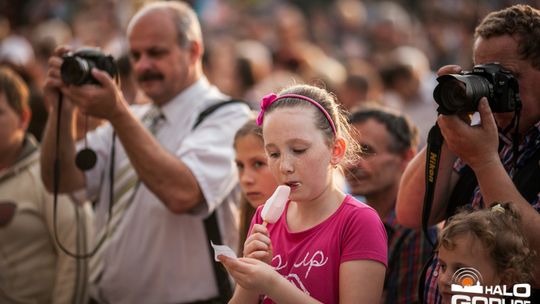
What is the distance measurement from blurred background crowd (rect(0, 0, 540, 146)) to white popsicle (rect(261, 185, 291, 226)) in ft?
13.4

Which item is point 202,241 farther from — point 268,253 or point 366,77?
point 366,77

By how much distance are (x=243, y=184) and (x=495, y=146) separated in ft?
4.68

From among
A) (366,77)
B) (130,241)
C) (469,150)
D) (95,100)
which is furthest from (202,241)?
(366,77)

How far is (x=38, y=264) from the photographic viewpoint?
4953 mm

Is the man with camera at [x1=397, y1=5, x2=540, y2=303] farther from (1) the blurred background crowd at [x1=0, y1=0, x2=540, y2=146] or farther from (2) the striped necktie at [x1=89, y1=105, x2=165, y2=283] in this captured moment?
(1) the blurred background crowd at [x1=0, y1=0, x2=540, y2=146]

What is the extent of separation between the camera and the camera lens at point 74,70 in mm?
4184

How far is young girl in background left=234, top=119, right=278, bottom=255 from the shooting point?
4.12 m

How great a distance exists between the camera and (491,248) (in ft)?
9.58

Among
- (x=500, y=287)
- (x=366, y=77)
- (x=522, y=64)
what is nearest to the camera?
(x=500, y=287)

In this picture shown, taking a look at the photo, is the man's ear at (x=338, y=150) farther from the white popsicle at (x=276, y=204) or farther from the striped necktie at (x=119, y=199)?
the striped necktie at (x=119, y=199)

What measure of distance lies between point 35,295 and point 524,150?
2834mm

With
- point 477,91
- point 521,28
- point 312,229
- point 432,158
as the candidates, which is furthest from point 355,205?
point 521,28

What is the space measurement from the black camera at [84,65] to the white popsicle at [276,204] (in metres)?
1.48

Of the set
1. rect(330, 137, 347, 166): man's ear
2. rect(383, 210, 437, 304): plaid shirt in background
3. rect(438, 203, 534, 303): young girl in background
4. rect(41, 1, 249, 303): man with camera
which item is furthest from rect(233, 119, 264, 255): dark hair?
rect(438, 203, 534, 303): young girl in background
